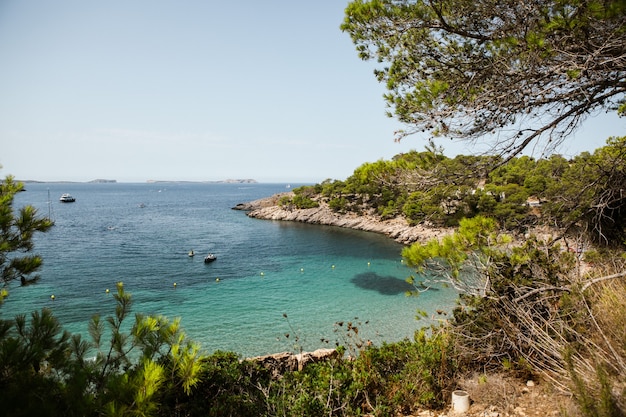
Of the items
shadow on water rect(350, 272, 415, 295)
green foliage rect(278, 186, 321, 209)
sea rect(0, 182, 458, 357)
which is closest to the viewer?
sea rect(0, 182, 458, 357)

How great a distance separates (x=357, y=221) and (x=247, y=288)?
851 inches

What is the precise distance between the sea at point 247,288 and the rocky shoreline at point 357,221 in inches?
69.9

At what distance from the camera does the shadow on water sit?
56.3ft

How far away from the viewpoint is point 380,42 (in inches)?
191

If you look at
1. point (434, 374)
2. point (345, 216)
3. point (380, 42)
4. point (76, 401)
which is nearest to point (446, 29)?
point (380, 42)

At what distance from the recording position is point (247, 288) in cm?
1795

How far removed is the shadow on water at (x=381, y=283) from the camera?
56.3 feet

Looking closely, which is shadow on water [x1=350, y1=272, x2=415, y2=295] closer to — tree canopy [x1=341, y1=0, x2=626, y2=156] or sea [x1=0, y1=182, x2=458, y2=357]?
sea [x1=0, y1=182, x2=458, y2=357]

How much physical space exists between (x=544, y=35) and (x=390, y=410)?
439 cm

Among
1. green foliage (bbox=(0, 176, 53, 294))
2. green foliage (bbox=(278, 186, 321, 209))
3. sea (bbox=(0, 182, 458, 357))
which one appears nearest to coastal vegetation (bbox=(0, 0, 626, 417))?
green foliage (bbox=(0, 176, 53, 294))

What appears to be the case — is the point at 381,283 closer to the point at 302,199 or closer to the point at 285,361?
the point at 285,361

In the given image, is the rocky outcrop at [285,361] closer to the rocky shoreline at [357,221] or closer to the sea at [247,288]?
the sea at [247,288]

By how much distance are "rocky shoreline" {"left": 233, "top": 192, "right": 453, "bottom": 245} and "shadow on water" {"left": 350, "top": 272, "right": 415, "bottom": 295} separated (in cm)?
841

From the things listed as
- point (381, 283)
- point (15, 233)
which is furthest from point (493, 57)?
point (381, 283)
